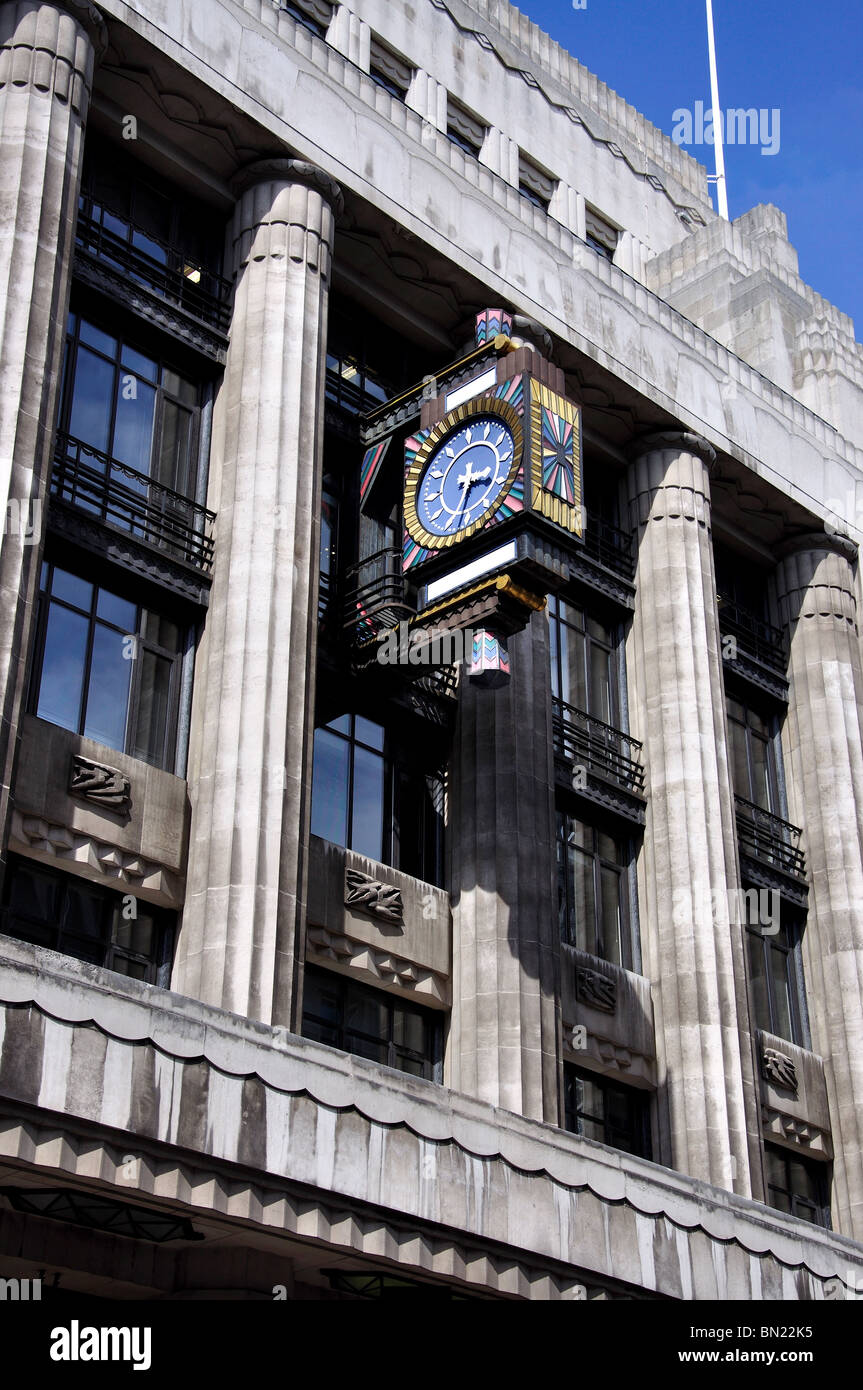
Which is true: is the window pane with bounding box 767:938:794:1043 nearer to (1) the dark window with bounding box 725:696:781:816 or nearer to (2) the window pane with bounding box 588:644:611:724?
(1) the dark window with bounding box 725:696:781:816

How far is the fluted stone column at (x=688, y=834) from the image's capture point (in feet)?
102

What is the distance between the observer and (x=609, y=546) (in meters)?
37.0

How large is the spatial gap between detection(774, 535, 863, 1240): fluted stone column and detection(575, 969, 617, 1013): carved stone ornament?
22.7 feet

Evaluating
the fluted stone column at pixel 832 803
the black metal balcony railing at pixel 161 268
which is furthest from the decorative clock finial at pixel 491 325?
the fluted stone column at pixel 832 803

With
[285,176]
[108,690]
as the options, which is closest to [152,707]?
[108,690]

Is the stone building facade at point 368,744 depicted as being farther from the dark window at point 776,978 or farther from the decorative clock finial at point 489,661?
the decorative clock finial at point 489,661

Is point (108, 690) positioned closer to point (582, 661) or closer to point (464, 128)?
point (582, 661)

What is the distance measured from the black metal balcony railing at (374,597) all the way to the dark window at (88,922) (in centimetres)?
636

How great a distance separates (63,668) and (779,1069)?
56.7 ft

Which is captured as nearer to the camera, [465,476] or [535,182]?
[465,476]

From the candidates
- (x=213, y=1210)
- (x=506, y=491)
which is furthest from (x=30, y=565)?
(x=213, y=1210)

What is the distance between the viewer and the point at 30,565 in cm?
2302

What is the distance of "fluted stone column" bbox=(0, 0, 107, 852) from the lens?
22.7 metres
